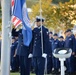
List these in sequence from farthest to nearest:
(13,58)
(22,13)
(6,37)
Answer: (13,58) → (22,13) → (6,37)

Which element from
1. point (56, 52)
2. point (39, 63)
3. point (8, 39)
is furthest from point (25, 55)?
point (8, 39)

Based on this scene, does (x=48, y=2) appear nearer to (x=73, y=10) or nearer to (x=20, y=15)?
(x=73, y=10)

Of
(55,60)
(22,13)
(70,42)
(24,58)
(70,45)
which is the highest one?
(22,13)

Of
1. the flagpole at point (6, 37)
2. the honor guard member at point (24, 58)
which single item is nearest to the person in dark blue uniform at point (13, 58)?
the honor guard member at point (24, 58)

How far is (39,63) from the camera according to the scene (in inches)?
360

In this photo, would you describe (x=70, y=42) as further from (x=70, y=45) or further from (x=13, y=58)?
(x=13, y=58)

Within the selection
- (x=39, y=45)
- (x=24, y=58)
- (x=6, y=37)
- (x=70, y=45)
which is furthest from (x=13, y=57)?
(x=6, y=37)

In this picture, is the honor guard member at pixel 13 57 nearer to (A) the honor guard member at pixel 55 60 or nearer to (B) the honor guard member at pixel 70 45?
(A) the honor guard member at pixel 55 60

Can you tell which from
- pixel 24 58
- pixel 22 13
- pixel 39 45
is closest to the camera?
pixel 22 13

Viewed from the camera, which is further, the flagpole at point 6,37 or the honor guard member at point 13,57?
the honor guard member at point 13,57

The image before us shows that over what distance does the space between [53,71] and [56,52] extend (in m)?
5.67

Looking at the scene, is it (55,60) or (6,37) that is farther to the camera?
(55,60)

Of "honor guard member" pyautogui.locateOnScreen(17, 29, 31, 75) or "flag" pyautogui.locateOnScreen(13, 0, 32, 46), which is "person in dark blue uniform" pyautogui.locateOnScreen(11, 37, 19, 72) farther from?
"flag" pyautogui.locateOnScreen(13, 0, 32, 46)

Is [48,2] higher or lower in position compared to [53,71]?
higher
